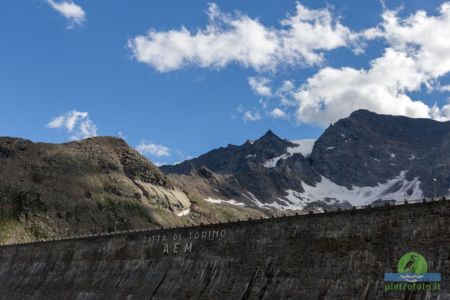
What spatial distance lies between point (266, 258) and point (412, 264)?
17.5 meters

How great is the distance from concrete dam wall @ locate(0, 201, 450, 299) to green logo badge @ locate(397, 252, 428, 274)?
1.54ft

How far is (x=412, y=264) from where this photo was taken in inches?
1651

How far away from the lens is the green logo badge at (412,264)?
41153 millimetres

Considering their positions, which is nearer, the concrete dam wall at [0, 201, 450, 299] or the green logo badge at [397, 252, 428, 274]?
the green logo badge at [397, 252, 428, 274]

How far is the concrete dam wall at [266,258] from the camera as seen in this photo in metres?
43.4

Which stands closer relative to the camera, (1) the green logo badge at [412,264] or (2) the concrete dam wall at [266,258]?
(1) the green logo badge at [412,264]

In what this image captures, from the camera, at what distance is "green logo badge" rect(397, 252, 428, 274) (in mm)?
41153

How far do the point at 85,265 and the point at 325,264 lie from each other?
49.8m

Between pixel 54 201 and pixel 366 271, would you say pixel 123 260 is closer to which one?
pixel 366 271

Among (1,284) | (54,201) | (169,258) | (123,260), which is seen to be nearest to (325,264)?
(169,258)

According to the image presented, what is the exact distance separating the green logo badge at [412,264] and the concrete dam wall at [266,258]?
47 centimetres

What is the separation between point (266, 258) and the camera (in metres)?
55.7

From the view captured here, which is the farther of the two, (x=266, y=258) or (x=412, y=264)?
(x=266, y=258)

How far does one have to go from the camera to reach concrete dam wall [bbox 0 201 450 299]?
1708 inches
